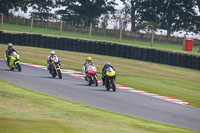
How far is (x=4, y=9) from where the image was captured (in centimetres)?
5409

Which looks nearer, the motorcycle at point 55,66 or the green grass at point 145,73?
the green grass at point 145,73

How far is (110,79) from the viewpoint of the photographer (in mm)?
17469

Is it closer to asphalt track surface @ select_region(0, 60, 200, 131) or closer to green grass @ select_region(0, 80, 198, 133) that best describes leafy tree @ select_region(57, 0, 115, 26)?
asphalt track surface @ select_region(0, 60, 200, 131)

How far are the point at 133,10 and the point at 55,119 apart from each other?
52.7 meters

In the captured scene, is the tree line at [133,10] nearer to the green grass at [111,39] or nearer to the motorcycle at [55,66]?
the green grass at [111,39]

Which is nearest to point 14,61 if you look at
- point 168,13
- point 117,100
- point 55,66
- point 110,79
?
point 55,66

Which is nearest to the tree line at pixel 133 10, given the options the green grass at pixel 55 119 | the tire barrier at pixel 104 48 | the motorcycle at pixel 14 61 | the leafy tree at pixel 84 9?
the leafy tree at pixel 84 9

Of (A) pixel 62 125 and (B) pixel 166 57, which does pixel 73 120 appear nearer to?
(A) pixel 62 125

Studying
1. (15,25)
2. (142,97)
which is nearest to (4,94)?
(142,97)

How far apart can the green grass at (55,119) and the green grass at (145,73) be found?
6.41m

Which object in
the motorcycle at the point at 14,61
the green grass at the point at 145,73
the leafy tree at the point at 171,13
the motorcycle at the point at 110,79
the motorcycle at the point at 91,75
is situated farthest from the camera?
the leafy tree at the point at 171,13

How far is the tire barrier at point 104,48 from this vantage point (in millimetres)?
30528

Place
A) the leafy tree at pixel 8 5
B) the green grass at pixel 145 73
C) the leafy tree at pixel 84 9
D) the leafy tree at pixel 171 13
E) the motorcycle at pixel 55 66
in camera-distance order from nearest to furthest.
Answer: the green grass at pixel 145 73 → the motorcycle at pixel 55 66 → the leafy tree at pixel 8 5 → the leafy tree at pixel 171 13 → the leafy tree at pixel 84 9

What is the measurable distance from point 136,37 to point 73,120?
31.8 metres
